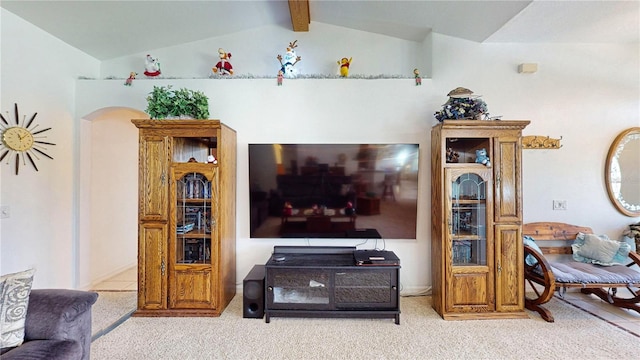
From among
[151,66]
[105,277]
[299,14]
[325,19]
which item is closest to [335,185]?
[299,14]

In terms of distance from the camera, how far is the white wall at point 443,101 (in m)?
3.20

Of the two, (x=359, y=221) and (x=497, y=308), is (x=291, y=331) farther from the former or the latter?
(x=497, y=308)

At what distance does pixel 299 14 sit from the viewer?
302 centimetres

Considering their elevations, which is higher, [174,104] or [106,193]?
[174,104]

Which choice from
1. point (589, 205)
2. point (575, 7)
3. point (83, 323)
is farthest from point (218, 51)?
point (589, 205)

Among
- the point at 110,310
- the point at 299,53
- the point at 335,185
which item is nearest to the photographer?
the point at 110,310

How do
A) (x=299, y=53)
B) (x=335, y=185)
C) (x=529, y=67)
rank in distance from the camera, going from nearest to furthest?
(x=335, y=185)
(x=529, y=67)
(x=299, y=53)

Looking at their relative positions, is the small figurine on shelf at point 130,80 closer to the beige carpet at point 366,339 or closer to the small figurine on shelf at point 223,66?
the small figurine on shelf at point 223,66

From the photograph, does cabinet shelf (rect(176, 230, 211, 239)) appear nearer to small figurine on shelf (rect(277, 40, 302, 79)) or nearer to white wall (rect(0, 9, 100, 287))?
white wall (rect(0, 9, 100, 287))

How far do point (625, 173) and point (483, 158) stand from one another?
205 centimetres

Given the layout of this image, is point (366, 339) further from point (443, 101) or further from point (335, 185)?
point (443, 101)

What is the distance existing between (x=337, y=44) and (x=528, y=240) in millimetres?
3131


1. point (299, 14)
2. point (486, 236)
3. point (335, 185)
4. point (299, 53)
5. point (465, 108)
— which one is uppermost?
point (299, 14)

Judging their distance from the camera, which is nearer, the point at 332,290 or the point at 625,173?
the point at 332,290
